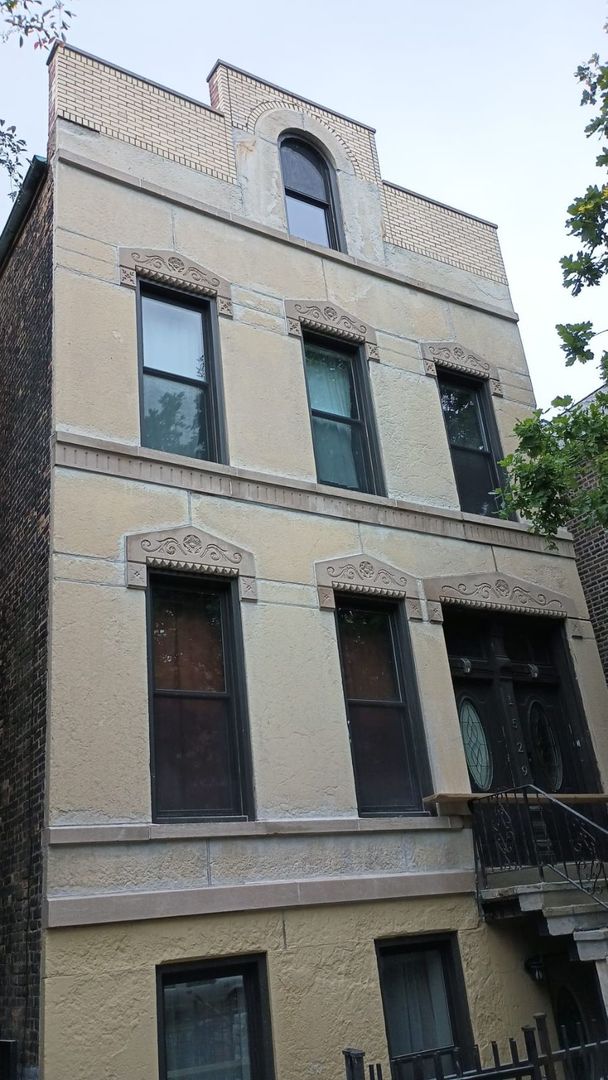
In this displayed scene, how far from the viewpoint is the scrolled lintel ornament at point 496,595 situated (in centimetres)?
1051

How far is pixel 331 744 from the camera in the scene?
895cm

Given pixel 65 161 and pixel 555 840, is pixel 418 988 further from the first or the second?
pixel 65 161

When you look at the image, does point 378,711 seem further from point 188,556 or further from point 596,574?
point 596,574

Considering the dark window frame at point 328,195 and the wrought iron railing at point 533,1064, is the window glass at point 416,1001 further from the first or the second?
the dark window frame at point 328,195

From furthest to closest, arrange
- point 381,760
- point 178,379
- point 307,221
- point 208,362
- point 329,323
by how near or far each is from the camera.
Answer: point 307,221 → point 329,323 → point 208,362 → point 178,379 → point 381,760

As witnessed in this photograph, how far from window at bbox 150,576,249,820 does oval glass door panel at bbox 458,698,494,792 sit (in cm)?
291

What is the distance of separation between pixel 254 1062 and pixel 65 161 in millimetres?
8648

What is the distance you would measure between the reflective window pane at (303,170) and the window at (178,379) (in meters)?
2.96

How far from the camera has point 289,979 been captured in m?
7.75

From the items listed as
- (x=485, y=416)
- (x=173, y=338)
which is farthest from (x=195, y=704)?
(x=485, y=416)

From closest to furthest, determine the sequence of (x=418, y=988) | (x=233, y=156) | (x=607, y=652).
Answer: (x=418, y=988)
(x=233, y=156)
(x=607, y=652)

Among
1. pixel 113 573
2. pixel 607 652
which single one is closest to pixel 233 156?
pixel 113 573

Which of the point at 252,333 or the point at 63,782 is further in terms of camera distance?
the point at 252,333

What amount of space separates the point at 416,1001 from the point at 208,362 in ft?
21.7
